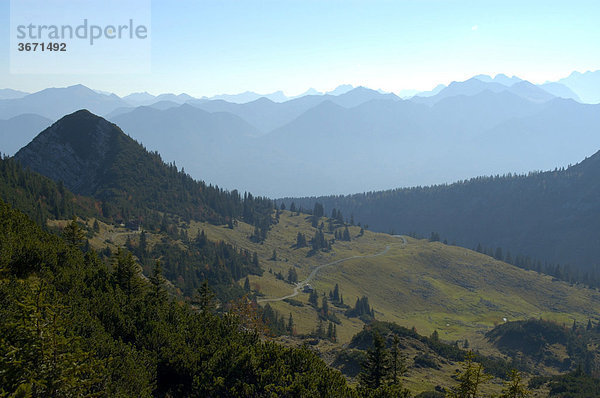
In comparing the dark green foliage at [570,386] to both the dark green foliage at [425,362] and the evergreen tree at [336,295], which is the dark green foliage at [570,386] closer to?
the dark green foliage at [425,362]

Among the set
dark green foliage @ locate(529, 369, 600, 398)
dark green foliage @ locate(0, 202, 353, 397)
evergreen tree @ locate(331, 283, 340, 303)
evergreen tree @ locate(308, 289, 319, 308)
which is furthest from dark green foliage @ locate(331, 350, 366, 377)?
evergreen tree @ locate(331, 283, 340, 303)

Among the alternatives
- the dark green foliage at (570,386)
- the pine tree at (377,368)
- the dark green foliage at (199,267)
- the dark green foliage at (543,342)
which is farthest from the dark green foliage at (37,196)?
the dark green foliage at (543,342)

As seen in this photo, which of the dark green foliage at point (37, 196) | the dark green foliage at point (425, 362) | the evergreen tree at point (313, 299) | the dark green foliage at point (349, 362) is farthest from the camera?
the evergreen tree at point (313, 299)

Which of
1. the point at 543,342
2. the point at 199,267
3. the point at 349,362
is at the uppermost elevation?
the point at 199,267

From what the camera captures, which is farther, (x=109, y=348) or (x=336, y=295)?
(x=336, y=295)

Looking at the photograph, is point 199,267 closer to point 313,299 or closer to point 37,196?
point 313,299

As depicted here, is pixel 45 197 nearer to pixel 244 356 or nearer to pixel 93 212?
pixel 93 212

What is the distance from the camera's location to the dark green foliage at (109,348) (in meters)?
18.4

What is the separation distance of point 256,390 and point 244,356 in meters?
3.09

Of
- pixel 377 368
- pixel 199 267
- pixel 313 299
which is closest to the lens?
pixel 377 368

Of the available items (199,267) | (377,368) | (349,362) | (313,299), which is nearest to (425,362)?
(349,362)

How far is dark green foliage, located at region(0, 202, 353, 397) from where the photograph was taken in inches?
725

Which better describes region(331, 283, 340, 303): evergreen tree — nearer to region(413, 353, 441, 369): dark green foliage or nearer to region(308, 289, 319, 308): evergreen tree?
region(308, 289, 319, 308): evergreen tree

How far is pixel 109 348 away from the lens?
94.2 feet
